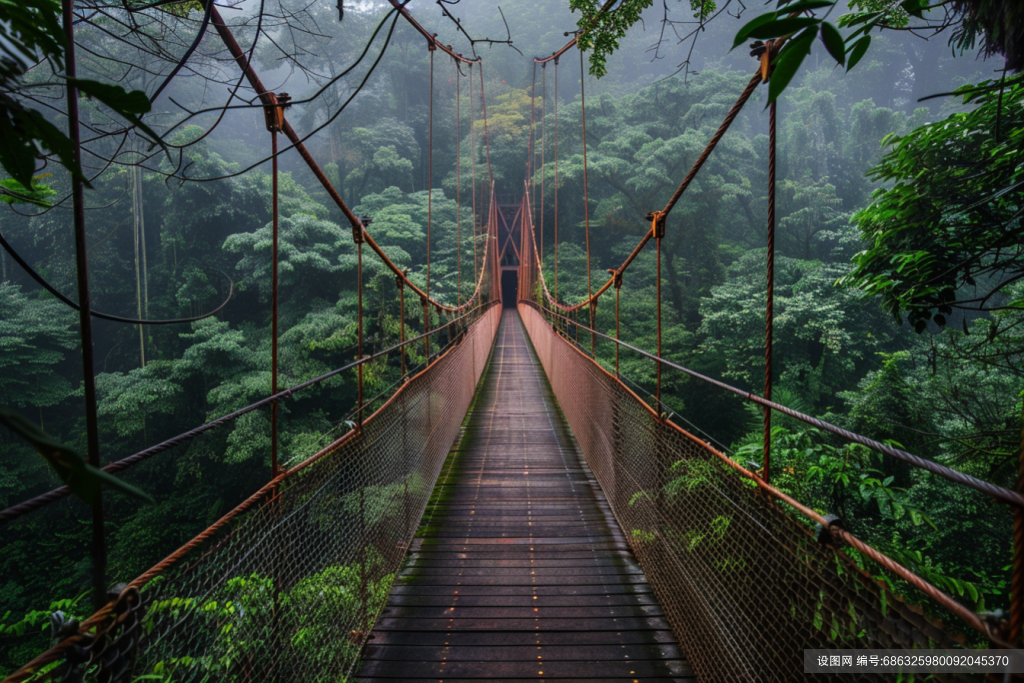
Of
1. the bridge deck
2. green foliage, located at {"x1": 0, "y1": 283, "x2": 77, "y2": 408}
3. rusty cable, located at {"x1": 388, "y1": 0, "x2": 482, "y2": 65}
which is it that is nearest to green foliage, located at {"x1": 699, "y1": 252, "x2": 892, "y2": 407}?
rusty cable, located at {"x1": 388, "y1": 0, "x2": 482, "y2": 65}

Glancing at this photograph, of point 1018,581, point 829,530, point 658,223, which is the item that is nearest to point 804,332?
point 658,223

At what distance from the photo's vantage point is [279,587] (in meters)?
0.98

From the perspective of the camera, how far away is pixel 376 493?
1447 millimetres

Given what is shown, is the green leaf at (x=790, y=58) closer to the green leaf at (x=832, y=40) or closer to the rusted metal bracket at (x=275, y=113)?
the green leaf at (x=832, y=40)

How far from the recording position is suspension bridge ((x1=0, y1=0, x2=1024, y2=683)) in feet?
2.30

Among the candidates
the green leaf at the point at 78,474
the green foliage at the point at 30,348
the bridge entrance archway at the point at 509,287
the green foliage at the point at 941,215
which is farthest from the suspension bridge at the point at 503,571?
the bridge entrance archway at the point at 509,287

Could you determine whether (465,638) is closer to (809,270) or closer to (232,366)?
(232,366)

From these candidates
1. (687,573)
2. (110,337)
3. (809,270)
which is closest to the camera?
(687,573)

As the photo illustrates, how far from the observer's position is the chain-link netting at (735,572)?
732 millimetres

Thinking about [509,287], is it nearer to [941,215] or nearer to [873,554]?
[941,215]

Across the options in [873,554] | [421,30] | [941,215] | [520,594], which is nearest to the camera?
[873,554]

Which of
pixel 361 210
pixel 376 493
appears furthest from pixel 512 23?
pixel 376 493

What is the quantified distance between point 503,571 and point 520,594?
0.14 meters

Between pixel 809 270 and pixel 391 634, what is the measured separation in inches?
381
